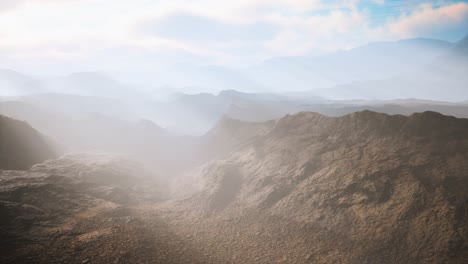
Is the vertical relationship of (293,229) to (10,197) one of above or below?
below

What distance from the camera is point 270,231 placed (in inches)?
815

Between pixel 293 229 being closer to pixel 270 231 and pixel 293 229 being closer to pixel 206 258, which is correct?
pixel 270 231

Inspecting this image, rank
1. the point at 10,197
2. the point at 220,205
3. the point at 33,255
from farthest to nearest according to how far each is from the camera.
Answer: the point at 220,205
the point at 10,197
the point at 33,255

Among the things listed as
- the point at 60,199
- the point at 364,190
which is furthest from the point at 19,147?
the point at 364,190

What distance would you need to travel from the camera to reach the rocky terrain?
53.7 feet

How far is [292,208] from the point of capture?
23.1 metres

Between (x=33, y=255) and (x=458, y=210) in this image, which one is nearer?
(x=33, y=255)

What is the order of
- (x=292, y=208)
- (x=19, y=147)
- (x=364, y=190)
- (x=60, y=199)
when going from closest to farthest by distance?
(x=364, y=190)
(x=292, y=208)
(x=60, y=199)
(x=19, y=147)

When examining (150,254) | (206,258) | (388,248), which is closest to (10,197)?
(150,254)

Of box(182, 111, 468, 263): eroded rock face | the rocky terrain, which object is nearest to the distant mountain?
the rocky terrain

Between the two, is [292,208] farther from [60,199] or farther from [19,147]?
[19,147]

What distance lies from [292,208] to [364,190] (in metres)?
6.38

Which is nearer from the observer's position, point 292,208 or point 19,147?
point 292,208

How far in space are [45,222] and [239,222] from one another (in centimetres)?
1598
